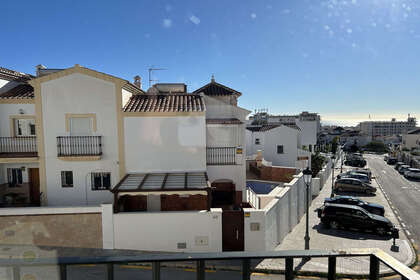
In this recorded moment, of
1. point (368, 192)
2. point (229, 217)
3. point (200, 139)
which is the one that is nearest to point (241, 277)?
point (229, 217)

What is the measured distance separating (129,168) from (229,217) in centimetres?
599

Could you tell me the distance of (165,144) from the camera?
12.8 meters

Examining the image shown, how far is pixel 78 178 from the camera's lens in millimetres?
12523

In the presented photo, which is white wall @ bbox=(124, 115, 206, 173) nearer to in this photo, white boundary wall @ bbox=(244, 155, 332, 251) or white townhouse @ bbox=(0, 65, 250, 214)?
white townhouse @ bbox=(0, 65, 250, 214)

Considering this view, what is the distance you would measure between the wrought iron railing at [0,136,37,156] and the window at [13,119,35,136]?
→ 28 cm

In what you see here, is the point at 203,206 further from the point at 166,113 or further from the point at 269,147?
the point at 269,147

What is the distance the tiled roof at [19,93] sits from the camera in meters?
12.9

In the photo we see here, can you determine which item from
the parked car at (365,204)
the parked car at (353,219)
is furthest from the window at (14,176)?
the parked car at (365,204)

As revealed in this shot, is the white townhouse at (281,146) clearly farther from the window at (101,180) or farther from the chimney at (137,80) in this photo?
the window at (101,180)

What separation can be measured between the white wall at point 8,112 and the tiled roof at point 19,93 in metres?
0.50

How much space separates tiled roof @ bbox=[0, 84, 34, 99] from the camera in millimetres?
12938

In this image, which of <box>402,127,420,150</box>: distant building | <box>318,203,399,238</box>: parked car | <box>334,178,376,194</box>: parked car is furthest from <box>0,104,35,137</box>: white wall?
<box>402,127,420,150</box>: distant building

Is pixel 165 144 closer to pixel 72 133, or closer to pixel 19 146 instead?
pixel 72 133

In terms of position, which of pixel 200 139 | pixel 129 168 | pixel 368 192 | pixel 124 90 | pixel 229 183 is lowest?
pixel 368 192
